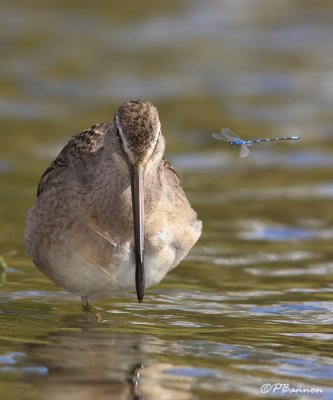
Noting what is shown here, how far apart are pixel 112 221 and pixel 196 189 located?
14.3 ft

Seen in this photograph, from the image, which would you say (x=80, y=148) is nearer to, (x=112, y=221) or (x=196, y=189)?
(x=112, y=221)

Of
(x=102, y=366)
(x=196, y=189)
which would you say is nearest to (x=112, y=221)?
(x=102, y=366)

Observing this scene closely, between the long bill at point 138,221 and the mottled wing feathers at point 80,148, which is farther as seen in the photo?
the mottled wing feathers at point 80,148

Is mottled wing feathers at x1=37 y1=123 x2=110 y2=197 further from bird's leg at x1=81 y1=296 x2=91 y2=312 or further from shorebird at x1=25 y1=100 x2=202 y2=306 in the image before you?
bird's leg at x1=81 y1=296 x2=91 y2=312

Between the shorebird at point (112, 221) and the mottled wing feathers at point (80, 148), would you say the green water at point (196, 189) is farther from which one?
the mottled wing feathers at point (80, 148)

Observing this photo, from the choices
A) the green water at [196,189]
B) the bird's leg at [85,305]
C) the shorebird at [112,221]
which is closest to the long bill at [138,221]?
the shorebird at [112,221]

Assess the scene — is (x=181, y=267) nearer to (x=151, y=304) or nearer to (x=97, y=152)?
(x=151, y=304)

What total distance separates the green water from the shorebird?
31cm

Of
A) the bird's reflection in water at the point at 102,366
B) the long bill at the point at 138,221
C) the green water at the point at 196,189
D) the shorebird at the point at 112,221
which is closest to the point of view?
the bird's reflection in water at the point at 102,366

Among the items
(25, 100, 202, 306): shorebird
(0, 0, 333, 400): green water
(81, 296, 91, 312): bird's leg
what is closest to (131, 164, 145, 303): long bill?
(25, 100, 202, 306): shorebird

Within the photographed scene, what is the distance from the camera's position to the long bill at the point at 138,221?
22.0 feet

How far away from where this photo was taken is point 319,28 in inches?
706

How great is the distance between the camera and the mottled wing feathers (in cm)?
743

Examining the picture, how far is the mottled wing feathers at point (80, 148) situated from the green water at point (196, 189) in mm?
849
